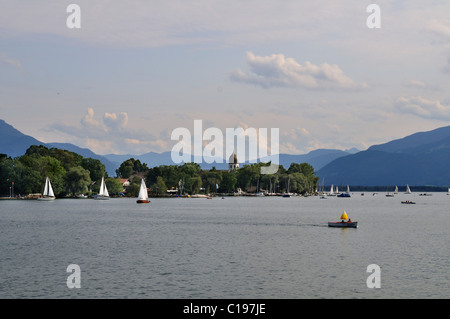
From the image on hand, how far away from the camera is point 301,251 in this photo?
6606 centimetres

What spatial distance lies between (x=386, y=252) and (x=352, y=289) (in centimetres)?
2432

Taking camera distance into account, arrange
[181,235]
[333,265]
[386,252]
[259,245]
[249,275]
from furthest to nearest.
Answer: [181,235] < [259,245] < [386,252] < [333,265] < [249,275]

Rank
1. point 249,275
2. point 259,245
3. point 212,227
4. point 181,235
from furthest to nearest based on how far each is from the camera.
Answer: point 212,227 → point 181,235 → point 259,245 → point 249,275

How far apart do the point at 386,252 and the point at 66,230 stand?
185 ft

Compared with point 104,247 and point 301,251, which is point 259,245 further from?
point 104,247

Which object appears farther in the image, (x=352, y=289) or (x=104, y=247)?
(x=104, y=247)

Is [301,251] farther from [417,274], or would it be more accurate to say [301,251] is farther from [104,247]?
[104,247]

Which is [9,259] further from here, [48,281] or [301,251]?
[301,251]
